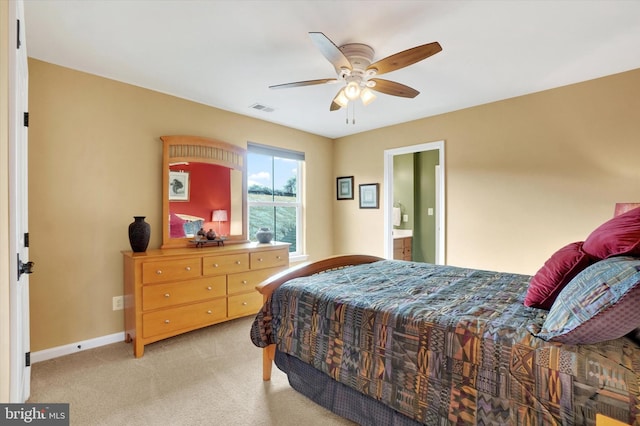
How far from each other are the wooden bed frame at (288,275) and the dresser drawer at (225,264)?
1.06 meters

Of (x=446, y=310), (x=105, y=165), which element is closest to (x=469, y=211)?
(x=446, y=310)

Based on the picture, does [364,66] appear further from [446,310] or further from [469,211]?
[469,211]

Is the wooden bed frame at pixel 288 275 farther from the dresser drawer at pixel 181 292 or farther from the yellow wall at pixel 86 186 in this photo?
the yellow wall at pixel 86 186

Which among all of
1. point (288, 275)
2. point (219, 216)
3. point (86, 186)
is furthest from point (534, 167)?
point (86, 186)

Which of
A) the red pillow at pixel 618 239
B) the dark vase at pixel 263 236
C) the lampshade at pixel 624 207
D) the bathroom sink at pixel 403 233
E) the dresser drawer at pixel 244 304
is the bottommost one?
the dresser drawer at pixel 244 304

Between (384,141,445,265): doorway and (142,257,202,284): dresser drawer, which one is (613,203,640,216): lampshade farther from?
(142,257,202,284): dresser drawer

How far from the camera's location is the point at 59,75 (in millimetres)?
2588

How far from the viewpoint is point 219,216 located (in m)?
3.56

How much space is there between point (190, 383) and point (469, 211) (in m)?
3.33

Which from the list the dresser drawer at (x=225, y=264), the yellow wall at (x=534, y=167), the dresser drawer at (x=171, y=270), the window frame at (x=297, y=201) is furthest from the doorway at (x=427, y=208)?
the dresser drawer at (x=171, y=270)

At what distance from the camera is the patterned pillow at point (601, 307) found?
98cm

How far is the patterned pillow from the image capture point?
0.98 metres

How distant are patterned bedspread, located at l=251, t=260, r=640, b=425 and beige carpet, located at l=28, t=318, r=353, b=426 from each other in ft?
1.14

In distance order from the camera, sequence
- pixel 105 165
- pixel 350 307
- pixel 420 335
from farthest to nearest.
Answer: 1. pixel 105 165
2. pixel 350 307
3. pixel 420 335
